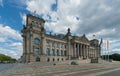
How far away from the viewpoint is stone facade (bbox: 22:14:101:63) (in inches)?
2891

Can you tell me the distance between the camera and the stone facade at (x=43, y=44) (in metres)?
73.4

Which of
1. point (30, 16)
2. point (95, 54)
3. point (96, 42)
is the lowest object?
point (95, 54)

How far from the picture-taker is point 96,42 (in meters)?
141

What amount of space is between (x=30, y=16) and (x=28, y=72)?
51.3 meters

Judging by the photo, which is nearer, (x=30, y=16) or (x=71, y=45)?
(x=30, y=16)

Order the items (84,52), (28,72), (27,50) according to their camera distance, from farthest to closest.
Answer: (84,52)
(27,50)
(28,72)

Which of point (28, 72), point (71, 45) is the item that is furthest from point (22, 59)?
point (28, 72)

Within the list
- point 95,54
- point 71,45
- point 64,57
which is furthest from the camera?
point 95,54

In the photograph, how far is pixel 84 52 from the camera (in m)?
113

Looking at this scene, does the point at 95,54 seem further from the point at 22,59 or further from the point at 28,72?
the point at 28,72

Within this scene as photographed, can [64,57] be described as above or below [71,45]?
below

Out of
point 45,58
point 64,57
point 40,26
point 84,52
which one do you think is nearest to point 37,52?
point 45,58

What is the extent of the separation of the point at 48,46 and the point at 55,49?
6.05 metres

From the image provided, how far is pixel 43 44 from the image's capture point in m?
78.2
